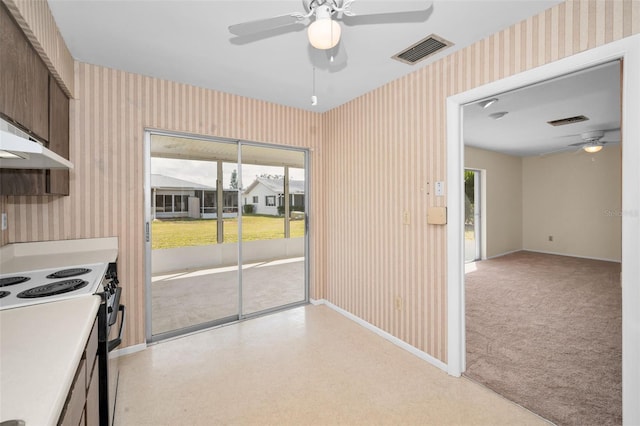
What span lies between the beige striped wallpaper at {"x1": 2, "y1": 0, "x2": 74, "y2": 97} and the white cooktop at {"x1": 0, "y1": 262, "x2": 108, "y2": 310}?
1372mm

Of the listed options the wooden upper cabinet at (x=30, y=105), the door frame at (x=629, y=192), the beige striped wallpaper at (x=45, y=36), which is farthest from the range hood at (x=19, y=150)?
the door frame at (x=629, y=192)

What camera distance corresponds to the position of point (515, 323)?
3.35 m

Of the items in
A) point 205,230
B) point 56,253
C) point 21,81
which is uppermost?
point 21,81

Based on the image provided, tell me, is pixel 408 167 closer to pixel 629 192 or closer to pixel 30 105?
pixel 629 192

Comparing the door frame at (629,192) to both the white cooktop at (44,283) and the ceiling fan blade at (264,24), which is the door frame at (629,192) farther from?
the white cooktop at (44,283)

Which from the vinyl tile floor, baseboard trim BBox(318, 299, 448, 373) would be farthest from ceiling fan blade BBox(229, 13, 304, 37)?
baseboard trim BBox(318, 299, 448, 373)

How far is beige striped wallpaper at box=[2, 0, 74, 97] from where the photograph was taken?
1433 mm

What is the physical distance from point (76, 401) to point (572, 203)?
741 centimetres

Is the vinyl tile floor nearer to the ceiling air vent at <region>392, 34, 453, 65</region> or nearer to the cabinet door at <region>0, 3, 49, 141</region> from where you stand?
the cabinet door at <region>0, 3, 49, 141</region>

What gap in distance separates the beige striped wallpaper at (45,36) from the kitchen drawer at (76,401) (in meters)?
1.69

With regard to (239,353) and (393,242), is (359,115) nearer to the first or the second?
(393,242)

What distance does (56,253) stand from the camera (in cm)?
240

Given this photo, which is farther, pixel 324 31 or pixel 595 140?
pixel 595 140

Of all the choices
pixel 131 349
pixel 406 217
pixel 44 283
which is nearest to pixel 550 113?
pixel 406 217
